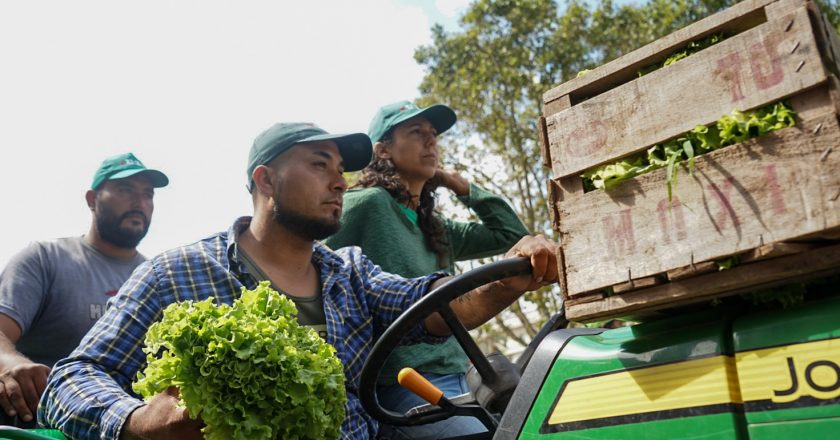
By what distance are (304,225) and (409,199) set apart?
98cm

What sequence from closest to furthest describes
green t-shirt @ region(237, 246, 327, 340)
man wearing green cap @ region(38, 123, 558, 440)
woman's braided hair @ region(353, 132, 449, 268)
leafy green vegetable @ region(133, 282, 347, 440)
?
leafy green vegetable @ region(133, 282, 347, 440) → man wearing green cap @ region(38, 123, 558, 440) → green t-shirt @ region(237, 246, 327, 340) → woman's braided hair @ region(353, 132, 449, 268)

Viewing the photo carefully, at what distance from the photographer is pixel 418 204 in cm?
419

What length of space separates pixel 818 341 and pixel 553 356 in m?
0.58

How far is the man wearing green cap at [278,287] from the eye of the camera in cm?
236

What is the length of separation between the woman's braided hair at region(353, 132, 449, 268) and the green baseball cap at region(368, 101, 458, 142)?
0.29 feet

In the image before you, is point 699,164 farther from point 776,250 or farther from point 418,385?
point 418,385

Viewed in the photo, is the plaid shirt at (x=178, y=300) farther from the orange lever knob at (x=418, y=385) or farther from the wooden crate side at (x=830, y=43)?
the wooden crate side at (x=830, y=43)

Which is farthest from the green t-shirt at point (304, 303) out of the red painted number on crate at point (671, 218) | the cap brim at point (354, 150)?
the red painted number on crate at point (671, 218)

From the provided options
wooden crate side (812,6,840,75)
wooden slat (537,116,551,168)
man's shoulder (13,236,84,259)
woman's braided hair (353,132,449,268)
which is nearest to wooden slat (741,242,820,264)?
wooden crate side (812,6,840,75)

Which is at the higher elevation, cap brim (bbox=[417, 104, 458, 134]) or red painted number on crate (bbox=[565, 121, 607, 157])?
cap brim (bbox=[417, 104, 458, 134])

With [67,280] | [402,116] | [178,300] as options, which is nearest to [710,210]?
[178,300]

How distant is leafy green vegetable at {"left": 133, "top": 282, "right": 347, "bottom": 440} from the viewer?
1993mm

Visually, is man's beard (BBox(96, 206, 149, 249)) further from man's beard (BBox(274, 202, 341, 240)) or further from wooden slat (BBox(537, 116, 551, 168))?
wooden slat (BBox(537, 116, 551, 168))

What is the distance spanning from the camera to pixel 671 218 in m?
1.56
